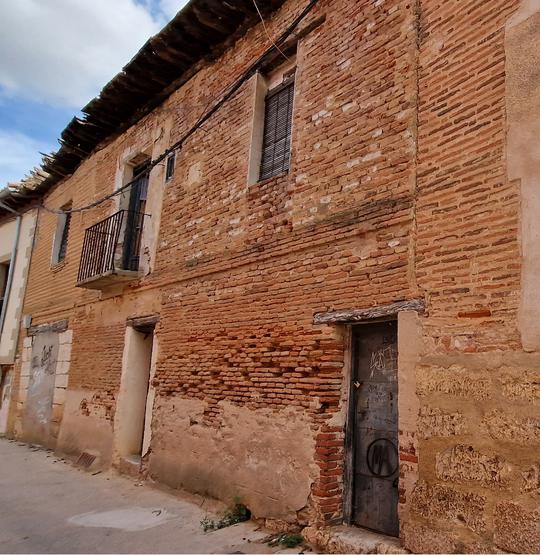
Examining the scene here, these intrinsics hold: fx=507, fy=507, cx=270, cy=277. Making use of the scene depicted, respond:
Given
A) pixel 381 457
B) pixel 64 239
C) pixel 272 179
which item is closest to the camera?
pixel 381 457

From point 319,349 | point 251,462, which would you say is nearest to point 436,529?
point 319,349

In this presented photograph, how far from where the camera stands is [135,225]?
845cm

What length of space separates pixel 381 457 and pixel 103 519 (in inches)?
117

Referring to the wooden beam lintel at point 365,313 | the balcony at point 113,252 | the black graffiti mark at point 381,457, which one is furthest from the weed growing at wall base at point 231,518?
the balcony at point 113,252

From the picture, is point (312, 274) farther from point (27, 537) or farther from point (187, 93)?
point (187, 93)

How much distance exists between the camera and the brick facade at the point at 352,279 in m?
3.41

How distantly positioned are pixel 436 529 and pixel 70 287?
8276 mm

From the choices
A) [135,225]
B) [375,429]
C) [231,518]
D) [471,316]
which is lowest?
[231,518]

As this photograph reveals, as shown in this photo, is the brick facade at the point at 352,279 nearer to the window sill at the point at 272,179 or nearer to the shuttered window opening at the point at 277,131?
the window sill at the point at 272,179

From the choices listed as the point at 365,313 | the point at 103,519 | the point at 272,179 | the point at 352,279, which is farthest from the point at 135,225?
the point at 365,313

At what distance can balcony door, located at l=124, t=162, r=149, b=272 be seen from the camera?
818cm

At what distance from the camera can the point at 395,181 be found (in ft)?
14.3

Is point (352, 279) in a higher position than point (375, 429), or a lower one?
higher

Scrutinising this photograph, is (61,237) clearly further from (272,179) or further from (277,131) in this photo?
(272,179)
